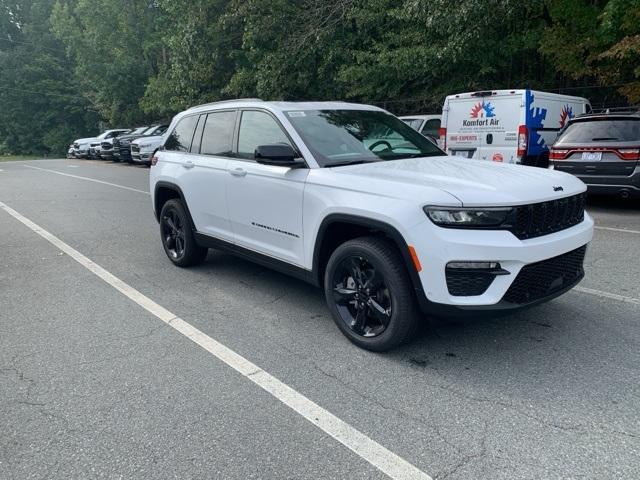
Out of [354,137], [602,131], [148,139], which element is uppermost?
[354,137]

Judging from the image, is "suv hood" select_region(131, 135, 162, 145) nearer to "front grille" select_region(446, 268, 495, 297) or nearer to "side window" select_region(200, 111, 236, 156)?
"side window" select_region(200, 111, 236, 156)

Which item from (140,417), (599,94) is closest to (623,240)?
(140,417)

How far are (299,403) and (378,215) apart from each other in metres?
1.31

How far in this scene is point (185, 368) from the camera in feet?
12.1

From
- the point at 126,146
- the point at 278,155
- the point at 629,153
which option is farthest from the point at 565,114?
the point at 126,146

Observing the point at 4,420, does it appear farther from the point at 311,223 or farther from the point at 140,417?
the point at 311,223

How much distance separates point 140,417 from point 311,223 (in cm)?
183

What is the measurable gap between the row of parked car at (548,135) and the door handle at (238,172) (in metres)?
6.54

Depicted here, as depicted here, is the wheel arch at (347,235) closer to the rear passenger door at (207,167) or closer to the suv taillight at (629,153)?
the rear passenger door at (207,167)

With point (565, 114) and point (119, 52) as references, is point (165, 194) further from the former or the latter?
point (119, 52)

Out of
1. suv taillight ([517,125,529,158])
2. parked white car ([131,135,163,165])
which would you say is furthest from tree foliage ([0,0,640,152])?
suv taillight ([517,125,529,158])

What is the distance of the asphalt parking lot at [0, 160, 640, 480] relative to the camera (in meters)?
2.67

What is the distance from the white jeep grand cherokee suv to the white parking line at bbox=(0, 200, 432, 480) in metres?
0.79

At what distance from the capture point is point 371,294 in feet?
12.5
